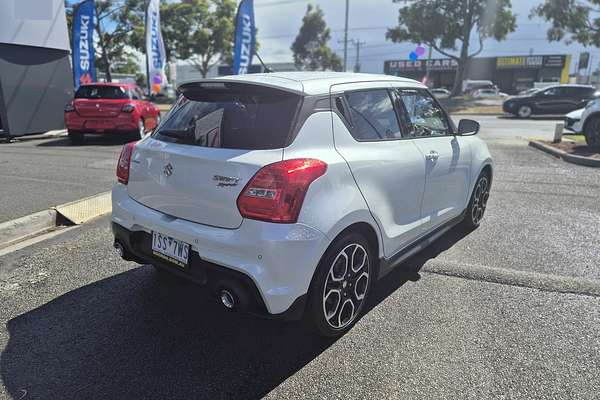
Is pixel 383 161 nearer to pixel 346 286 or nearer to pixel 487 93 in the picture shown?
pixel 346 286

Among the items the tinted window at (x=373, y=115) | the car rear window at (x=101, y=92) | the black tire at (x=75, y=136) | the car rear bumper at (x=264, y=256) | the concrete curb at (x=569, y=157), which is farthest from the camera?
the black tire at (x=75, y=136)

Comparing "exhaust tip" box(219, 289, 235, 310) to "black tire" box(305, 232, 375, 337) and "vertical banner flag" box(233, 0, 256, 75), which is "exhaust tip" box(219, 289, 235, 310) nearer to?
"black tire" box(305, 232, 375, 337)

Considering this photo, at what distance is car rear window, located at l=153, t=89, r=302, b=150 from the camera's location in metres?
2.53

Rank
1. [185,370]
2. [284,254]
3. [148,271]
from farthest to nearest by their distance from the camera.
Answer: [148,271], [185,370], [284,254]

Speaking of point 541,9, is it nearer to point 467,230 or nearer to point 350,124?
point 467,230

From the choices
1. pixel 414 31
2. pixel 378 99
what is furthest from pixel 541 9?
pixel 378 99

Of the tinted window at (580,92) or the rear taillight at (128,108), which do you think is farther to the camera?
the tinted window at (580,92)

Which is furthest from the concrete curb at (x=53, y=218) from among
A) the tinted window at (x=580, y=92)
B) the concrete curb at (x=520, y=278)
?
the tinted window at (x=580, y=92)

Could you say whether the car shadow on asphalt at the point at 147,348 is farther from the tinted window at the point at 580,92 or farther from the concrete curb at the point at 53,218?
the tinted window at the point at 580,92

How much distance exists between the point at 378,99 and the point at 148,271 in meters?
2.41

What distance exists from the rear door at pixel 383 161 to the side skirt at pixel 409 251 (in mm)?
51

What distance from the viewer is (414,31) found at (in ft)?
108

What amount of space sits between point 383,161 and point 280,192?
3.16ft

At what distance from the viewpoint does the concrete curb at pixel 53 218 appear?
14.9ft
